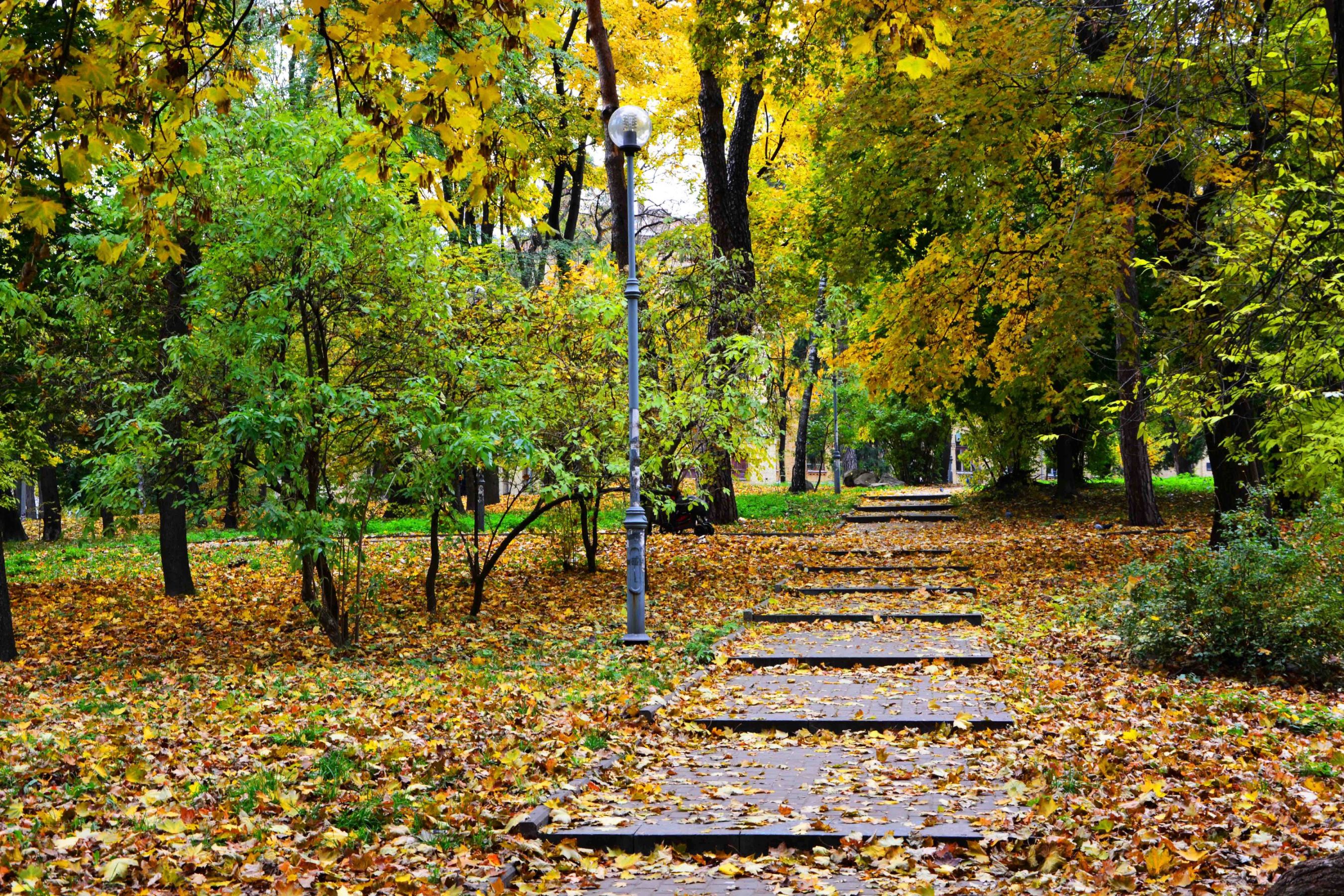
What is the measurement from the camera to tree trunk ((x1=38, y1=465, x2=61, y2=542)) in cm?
2681

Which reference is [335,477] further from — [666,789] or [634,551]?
[666,789]

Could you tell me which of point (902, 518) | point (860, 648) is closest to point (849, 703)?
point (860, 648)

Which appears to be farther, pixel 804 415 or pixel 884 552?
pixel 804 415

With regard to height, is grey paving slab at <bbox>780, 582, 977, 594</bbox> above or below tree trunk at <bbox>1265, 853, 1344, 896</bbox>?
below

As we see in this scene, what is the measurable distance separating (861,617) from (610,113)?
34.1ft

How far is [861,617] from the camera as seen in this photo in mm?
12469

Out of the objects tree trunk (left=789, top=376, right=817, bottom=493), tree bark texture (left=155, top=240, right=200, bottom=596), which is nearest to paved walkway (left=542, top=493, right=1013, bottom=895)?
tree bark texture (left=155, top=240, right=200, bottom=596)

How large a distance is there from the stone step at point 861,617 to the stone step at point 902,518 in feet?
40.6

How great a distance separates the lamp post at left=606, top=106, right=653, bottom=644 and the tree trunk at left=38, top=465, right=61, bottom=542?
20250 mm

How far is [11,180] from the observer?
5301mm

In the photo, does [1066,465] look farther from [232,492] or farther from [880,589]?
[232,492]

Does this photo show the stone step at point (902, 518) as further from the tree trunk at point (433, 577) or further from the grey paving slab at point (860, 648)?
the tree trunk at point (433, 577)

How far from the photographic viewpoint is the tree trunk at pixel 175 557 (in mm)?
14398

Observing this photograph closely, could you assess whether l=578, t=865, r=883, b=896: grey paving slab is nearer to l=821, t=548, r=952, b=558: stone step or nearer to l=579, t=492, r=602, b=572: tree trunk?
l=579, t=492, r=602, b=572: tree trunk
